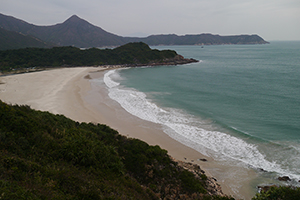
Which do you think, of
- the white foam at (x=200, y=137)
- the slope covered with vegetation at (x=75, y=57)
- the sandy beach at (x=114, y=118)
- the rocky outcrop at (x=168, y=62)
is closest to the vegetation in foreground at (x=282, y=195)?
the sandy beach at (x=114, y=118)

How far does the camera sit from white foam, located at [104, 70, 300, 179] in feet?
44.8

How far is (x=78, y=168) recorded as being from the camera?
783 cm

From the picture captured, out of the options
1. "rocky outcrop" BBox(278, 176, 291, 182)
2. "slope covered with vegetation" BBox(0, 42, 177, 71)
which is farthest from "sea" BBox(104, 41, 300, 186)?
"slope covered with vegetation" BBox(0, 42, 177, 71)

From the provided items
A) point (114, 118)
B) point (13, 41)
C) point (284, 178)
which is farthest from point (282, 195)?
point (13, 41)

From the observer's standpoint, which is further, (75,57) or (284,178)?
(75,57)

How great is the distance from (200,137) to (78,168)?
11.8 metres

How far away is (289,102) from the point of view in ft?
84.4

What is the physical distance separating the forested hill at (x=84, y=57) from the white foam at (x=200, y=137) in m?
58.8

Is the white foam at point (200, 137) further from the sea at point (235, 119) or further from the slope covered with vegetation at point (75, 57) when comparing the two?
the slope covered with vegetation at point (75, 57)

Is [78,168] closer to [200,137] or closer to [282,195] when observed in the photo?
[282,195]

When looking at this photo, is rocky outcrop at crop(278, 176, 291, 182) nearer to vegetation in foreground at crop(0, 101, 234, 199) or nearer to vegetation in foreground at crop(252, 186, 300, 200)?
vegetation in foreground at crop(252, 186, 300, 200)

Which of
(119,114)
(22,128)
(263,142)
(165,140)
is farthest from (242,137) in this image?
(22,128)

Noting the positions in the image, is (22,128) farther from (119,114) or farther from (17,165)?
(119,114)

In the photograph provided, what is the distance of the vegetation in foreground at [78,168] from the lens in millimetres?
6051
